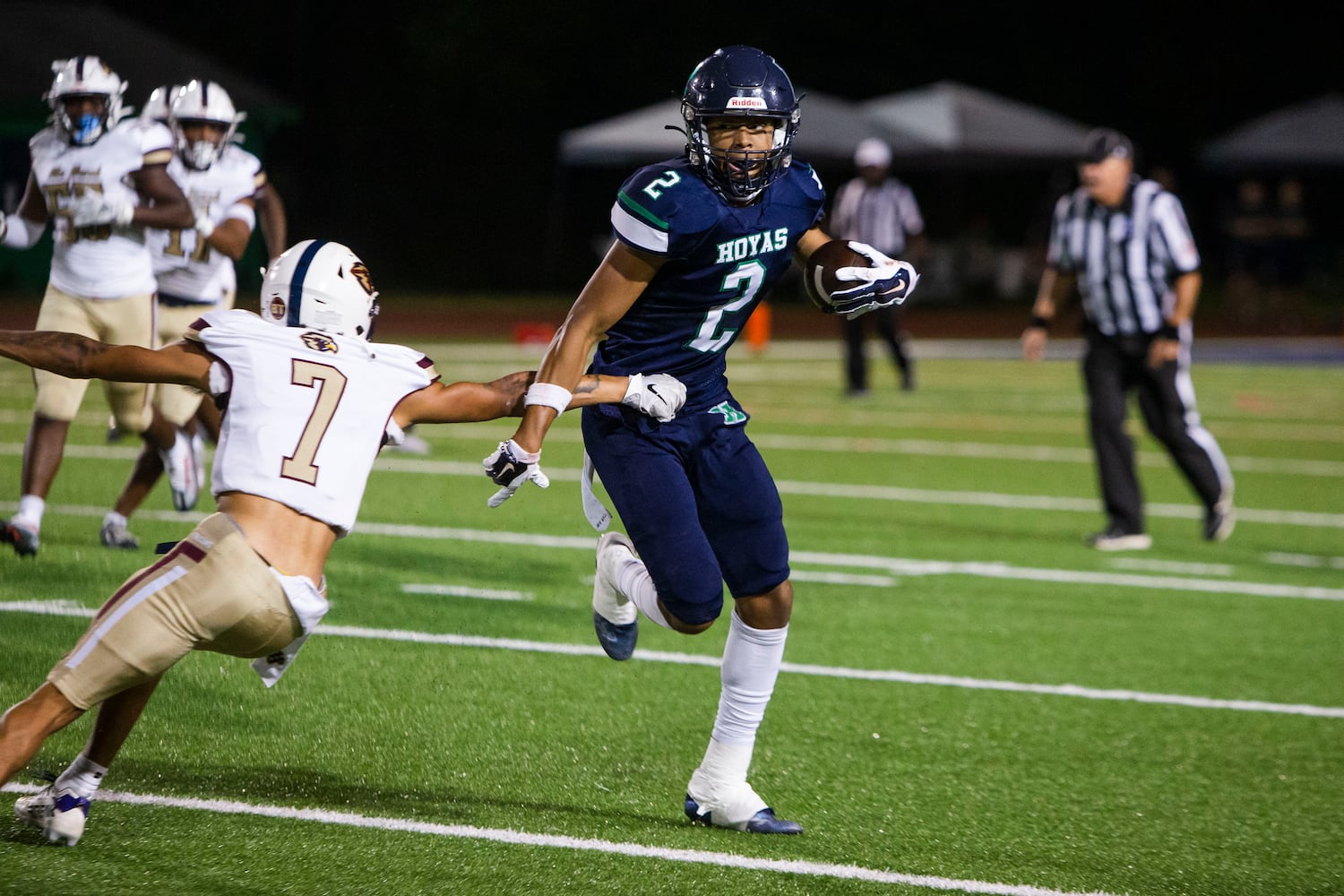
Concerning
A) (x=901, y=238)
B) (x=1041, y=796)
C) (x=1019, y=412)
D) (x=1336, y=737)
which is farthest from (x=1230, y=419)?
(x=1041, y=796)

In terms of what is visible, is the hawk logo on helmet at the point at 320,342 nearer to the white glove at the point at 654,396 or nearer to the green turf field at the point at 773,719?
the white glove at the point at 654,396

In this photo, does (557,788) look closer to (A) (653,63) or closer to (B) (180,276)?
(B) (180,276)

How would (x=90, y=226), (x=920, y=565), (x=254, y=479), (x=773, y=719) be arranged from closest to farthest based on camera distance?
(x=254, y=479) < (x=773, y=719) < (x=90, y=226) < (x=920, y=565)

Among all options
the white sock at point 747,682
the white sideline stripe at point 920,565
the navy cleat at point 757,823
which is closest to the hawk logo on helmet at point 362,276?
the white sock at point 747,682

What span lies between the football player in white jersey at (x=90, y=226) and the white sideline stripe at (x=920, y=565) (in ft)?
3.53

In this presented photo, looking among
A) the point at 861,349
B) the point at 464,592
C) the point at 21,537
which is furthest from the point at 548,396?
the point at 861,349

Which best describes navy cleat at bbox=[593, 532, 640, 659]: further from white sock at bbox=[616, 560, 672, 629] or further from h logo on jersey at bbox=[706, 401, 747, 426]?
h logo on jersey at bbox=[706, 401, 747, 426]

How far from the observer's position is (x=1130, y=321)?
28.0 feet

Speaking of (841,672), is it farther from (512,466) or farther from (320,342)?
(320,342)

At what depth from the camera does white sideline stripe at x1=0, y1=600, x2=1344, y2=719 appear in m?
5.62

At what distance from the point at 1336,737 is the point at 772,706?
182 cm

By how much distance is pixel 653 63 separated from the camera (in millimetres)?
35125

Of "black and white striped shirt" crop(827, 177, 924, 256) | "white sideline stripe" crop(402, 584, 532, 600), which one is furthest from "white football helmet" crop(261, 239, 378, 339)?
"black and white striped shirt" crop(827, 177, 924, 256)

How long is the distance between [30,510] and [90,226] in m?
1.21
